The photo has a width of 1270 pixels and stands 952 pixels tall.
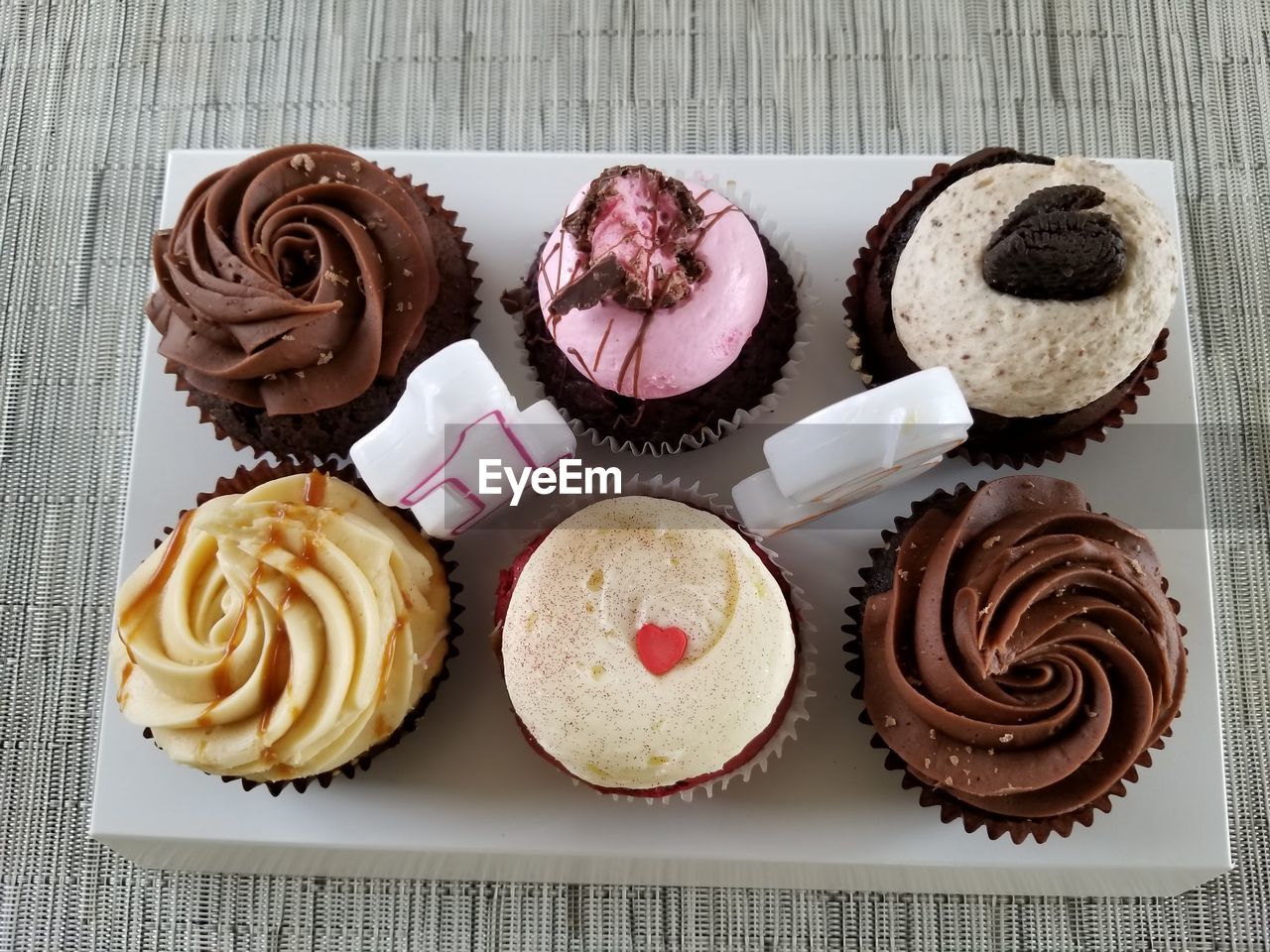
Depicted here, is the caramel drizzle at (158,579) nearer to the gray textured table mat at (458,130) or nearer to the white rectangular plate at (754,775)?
the white rectangular plate at (754,775)

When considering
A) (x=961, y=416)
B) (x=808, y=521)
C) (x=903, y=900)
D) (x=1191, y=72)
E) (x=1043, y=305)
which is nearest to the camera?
(x=961, y=416)

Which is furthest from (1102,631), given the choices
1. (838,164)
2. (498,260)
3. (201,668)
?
(201,668)

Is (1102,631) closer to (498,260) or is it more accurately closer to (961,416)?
(961,416)

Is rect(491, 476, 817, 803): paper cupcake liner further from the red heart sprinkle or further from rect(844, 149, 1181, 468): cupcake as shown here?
rect(844, 149, 1181, 468): cupcake

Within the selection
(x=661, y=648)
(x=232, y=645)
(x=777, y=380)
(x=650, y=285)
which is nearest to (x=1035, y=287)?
(x=777, y=380)

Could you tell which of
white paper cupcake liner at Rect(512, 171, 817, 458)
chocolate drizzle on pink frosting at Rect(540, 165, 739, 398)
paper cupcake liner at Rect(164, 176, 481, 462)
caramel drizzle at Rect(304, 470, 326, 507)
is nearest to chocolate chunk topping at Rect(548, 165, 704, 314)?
chocolate drizzle on pink frosting at Rect(540, 165, 739, 398)

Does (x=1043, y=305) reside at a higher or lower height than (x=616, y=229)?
lower
